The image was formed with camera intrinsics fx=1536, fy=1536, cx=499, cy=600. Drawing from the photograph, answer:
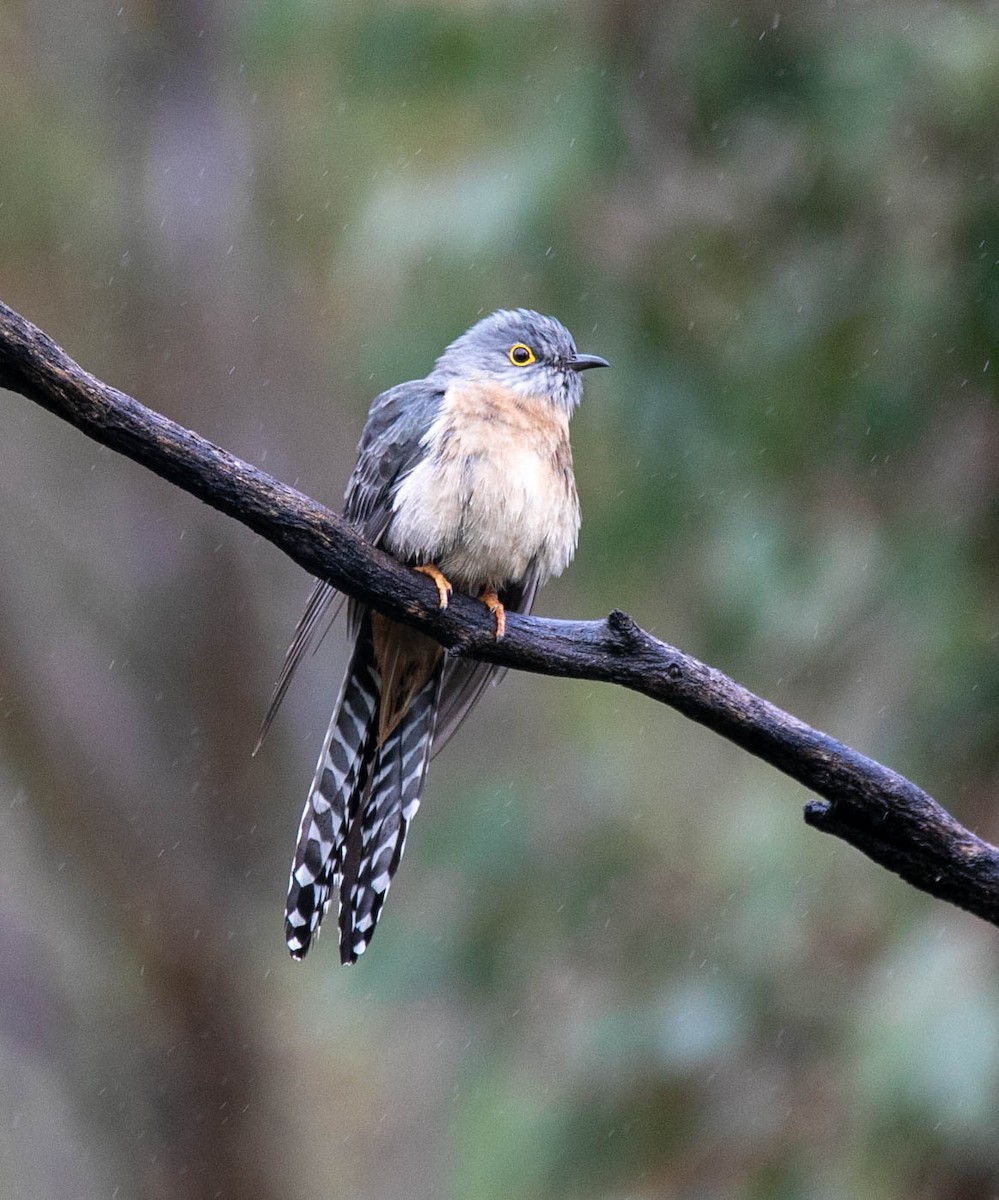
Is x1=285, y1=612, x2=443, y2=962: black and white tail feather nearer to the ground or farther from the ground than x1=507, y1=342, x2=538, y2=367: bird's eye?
nearer to the ground

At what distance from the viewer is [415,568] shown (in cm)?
423

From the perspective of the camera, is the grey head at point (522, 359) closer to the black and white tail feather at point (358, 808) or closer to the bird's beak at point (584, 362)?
the bird's beak at point (584, 362)

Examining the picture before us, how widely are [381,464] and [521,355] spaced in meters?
0.81

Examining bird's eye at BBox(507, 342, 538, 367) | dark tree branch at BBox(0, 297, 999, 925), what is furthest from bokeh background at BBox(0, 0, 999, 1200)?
dark tree branch at BBox(0, 297, 999, 925)

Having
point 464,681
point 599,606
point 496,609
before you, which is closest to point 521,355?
point 464,681

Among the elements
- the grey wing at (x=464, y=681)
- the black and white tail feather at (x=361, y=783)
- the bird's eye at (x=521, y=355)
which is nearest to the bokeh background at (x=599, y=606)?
the bird's eye at (x=521, y=355)

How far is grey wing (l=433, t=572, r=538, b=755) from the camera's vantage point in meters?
4.75

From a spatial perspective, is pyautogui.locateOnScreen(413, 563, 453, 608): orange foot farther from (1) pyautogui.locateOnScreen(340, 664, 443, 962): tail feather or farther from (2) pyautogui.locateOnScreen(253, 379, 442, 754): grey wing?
(1) pyautogui.locateOnScreen(340, 664, 443, 962): tail feather

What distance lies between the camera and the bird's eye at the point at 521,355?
516cm

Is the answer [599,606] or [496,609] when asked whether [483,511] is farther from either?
[599,606]

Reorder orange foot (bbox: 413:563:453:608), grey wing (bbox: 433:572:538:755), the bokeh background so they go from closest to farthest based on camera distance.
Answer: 1. orange foot (bbox: 413:563:453:608)
2. grey wing (bbox: 433:572:538:755)
3. the bokeh background

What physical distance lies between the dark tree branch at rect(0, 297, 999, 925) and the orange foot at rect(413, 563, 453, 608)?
33 centimetres

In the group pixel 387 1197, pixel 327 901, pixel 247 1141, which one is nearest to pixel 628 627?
pixel 327 901

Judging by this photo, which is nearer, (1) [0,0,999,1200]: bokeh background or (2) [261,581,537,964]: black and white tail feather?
(2) [261,581,537,964]: black and white tail feather
